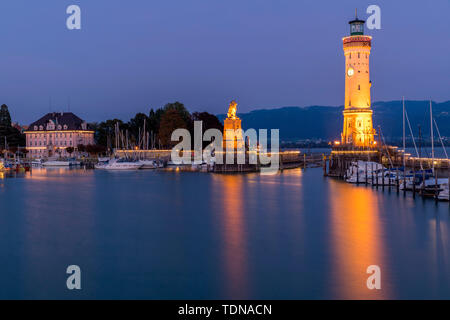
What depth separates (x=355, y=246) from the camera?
990 inches

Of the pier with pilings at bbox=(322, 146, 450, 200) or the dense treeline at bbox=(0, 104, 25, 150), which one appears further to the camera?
the dense treeline at bbox=(0, 104, 25, 150)

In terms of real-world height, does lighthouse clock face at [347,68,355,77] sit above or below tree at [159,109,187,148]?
above

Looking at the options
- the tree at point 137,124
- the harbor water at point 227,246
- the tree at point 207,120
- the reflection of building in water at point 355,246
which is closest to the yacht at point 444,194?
the harbor water at point 227,246

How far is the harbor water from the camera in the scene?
1861cm

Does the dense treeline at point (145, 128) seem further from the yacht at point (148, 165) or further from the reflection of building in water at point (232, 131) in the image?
the reflection of building in water at point (232, 131)

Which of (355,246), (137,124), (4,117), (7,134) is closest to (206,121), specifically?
(137,124)

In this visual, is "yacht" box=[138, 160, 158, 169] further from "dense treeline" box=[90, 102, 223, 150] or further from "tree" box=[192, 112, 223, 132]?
"tree" box=[192, 112, 223, 132]

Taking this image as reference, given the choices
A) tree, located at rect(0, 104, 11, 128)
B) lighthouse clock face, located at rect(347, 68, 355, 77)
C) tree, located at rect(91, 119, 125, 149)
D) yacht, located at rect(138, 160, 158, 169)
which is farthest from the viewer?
tree, located at rect(0, 104, 11, 128)

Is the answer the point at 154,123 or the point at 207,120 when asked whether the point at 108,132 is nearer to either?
the point at 154,123

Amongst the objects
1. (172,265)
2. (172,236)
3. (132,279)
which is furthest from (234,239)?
(132,279)

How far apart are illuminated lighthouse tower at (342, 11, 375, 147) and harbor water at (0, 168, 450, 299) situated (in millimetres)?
26644

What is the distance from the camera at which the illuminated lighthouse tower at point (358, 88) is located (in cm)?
7181

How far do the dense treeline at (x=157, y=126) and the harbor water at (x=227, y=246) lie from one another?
5547 cm

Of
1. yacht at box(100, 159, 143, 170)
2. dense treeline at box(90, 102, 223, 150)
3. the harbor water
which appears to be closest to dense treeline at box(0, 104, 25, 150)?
dense treeline at box(90, 102, 223, 150)
